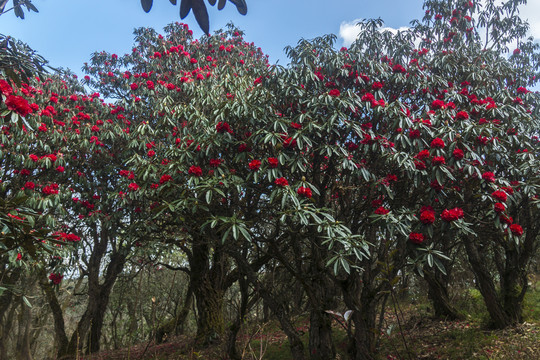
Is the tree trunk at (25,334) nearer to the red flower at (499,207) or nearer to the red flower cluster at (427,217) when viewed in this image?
the red flower cluster at (427,217)

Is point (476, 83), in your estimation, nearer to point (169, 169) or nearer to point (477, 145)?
point (477, 145)

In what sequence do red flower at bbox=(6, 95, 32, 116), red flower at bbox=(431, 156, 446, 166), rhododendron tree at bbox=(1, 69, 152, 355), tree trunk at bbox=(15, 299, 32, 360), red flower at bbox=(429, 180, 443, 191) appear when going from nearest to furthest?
red flower at bbox=(6, 95, 32, 116) < red flower at bbox=(431, 156, 446, 166) < red flower at bbox=(429, 180, 443, 191) < rhododendron tree at bbox=(1, 69, 152, 355) < tree trunk at bbox=(15, 299, 32, 360)

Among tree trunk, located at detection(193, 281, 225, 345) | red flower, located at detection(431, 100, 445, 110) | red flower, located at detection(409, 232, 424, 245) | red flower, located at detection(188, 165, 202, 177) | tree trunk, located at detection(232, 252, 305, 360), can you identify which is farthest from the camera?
tree trunk, located at detection(193, 281, 225, 345)

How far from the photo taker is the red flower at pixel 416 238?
9.87ft

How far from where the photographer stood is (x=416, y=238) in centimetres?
301

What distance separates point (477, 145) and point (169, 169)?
343cm

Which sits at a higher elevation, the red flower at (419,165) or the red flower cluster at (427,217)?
the red flower at (419,165)

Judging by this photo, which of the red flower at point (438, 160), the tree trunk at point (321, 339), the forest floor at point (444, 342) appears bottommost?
the forest floor at point (444, 342)

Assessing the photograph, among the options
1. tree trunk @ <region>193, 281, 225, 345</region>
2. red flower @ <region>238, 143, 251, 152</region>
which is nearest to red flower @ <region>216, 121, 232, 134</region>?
red flower @ <region>238, 143, 251, 152</region>

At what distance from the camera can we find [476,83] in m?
5.14

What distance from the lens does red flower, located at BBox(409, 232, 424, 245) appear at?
9.87 feet

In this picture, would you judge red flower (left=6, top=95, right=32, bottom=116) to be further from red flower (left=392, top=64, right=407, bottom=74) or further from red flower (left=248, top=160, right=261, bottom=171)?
red flower (left=392, top=64, right=407, bottom=74)

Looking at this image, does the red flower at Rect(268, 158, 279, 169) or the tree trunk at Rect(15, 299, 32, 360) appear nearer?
the red flower at Rect(268, 158, 279, 169)

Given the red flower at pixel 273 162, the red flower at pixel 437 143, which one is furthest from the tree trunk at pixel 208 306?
the red flower at pixel 437 143
